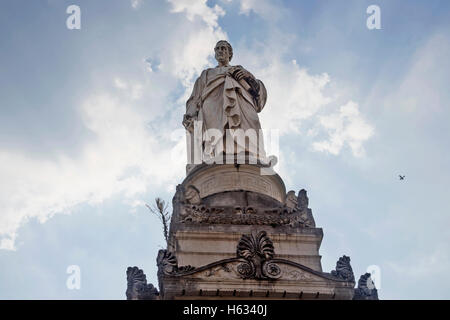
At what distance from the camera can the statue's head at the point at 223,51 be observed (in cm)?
1770

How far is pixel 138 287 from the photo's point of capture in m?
10.8

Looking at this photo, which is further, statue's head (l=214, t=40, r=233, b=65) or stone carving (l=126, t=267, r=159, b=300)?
statue's head (l=214, t=40, r=233, b=65)

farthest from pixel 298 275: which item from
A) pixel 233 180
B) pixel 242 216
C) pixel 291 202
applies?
pixel 233 180

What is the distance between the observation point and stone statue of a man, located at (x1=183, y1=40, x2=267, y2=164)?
15.1 meters

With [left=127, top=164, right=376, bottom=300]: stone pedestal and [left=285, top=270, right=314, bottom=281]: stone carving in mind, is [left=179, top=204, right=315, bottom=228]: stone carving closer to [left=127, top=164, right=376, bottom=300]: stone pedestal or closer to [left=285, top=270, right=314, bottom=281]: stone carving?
[left=127, top=164, right=376, bottom=300]: stone pedestal

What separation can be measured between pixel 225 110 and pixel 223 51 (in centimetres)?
280

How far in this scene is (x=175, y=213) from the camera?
13.0m

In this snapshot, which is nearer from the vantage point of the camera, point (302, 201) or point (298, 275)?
point (298, 275)

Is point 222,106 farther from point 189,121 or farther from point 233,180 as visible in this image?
point 233,180

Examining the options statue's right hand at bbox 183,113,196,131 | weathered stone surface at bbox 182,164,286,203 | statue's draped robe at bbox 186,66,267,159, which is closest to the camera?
weathered stone surface at bbox 182,164,286,203

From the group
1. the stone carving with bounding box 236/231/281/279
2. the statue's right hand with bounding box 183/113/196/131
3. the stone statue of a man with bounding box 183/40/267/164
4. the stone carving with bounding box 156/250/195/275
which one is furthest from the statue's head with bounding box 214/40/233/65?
the stone carving with bounding box 156/250/195/275

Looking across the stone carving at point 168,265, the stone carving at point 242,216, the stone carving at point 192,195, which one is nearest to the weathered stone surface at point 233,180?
the stone carving at point 192,195

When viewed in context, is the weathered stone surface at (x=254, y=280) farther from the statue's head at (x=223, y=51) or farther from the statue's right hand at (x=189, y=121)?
the statue's head at (x=223, y=51)
